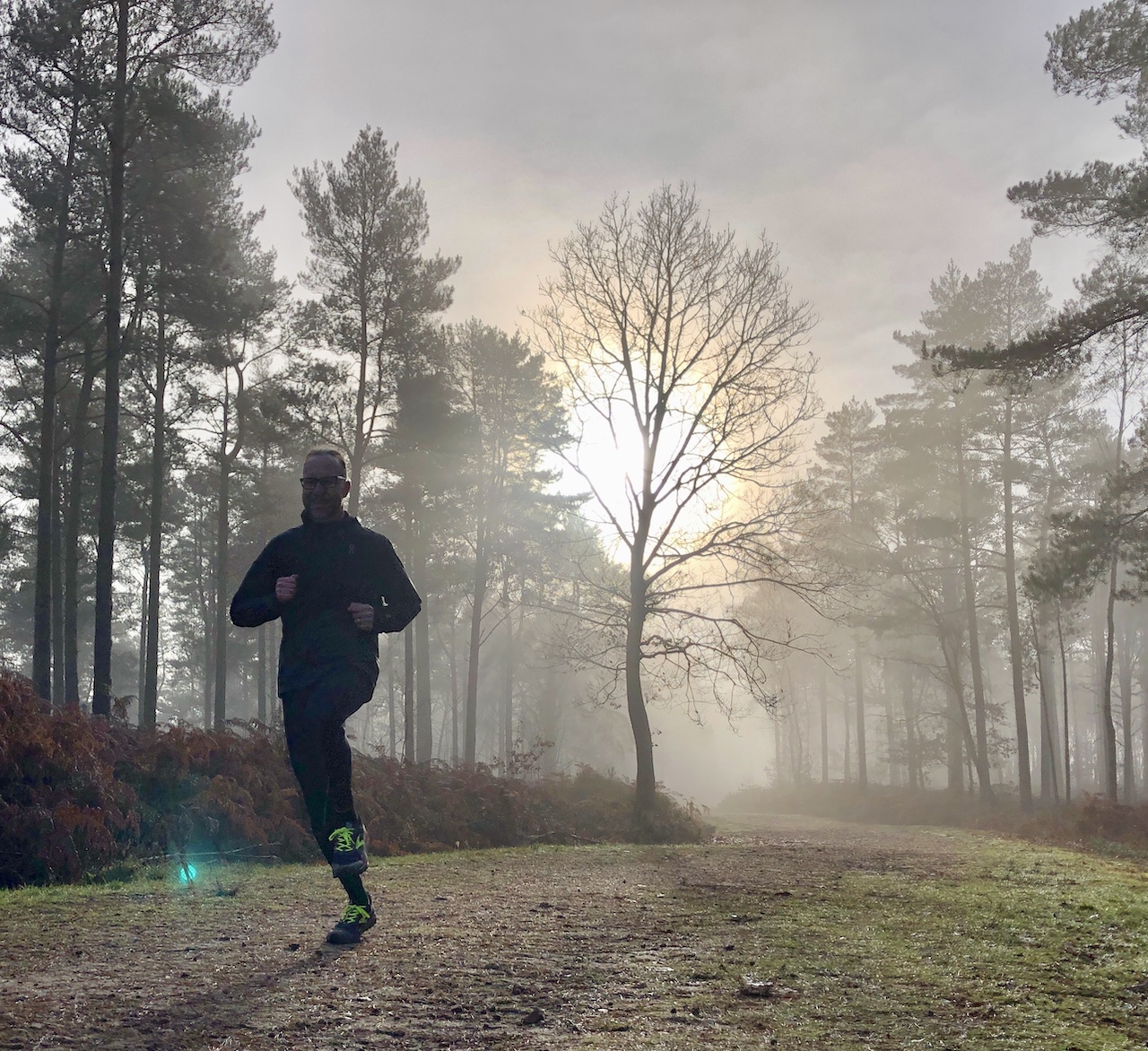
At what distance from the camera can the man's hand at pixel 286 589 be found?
14.9 ft

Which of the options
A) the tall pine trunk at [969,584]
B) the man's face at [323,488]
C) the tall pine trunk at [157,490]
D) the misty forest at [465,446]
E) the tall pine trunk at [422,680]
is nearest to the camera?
the man's face at [323,488]

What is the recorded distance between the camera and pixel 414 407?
83.0 feet

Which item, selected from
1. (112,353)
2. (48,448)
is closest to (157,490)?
(48,448)

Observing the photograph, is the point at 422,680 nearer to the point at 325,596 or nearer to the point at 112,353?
the point at 112,353

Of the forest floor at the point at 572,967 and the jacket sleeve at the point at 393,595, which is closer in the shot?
the forest floor at the point at 572,967

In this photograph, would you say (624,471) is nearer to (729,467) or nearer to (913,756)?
(729,467)

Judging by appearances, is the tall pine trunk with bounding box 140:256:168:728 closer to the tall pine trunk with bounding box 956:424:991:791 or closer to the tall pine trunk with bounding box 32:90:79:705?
the tall pine trunk with bounding box 32:90:79:705

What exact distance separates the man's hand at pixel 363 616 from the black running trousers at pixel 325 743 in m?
0.23

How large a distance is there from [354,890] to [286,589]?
5.18 ft

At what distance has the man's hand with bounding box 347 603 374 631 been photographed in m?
4.59

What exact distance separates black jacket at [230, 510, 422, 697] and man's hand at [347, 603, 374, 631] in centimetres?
6

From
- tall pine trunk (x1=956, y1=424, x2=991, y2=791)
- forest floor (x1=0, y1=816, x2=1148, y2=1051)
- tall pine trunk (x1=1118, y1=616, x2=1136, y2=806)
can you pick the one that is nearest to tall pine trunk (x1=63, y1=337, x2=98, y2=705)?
forest floor (x1=0, y1=816, x2=1148, y2=1051)

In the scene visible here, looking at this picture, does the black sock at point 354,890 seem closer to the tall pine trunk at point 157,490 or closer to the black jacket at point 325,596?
the black jacket at point 325,596

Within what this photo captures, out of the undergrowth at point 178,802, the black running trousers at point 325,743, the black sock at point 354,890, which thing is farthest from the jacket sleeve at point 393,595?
the undergrowth at point 178,802
